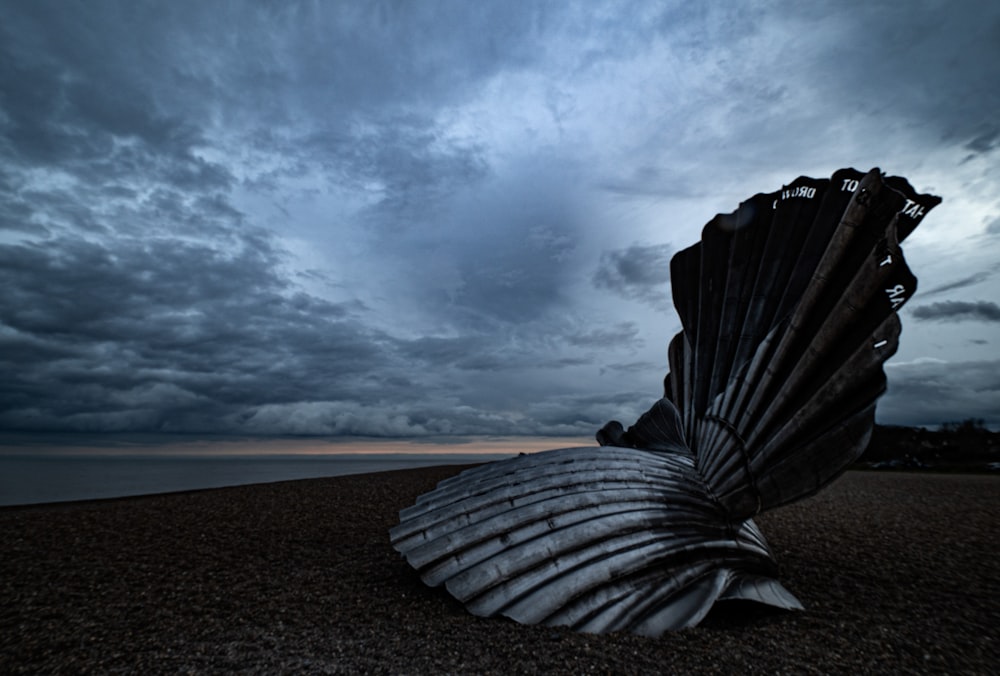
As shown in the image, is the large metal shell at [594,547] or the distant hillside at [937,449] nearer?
the large metal shell at [594,547]

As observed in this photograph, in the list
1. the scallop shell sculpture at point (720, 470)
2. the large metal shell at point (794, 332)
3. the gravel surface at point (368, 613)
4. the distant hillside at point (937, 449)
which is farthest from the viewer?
the distant hillside at point (937, 449)

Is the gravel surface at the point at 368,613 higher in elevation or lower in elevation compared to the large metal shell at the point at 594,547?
lower

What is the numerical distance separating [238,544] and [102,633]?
3.04m

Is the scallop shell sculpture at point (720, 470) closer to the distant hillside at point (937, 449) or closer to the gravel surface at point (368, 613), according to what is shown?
the gravel surface at point (368, 613)

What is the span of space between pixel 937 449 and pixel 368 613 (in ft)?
116

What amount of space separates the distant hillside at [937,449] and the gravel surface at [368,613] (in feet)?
82.2

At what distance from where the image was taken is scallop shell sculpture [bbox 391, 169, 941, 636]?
4.20 metres

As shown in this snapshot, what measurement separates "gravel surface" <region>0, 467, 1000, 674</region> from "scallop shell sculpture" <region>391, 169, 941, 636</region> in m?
0.29

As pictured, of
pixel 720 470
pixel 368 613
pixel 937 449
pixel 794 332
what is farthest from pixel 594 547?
pixel 937 449

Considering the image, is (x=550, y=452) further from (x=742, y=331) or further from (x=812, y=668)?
(x=812, y=668)

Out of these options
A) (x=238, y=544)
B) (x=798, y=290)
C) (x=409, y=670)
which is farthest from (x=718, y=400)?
(x=238, y=544)

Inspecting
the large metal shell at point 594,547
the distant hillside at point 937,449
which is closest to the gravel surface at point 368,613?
the large metal shell at point 594,547

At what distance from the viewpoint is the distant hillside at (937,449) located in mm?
27734

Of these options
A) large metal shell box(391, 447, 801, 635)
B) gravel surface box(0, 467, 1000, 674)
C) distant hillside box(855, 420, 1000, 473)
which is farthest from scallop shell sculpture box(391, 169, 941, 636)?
distant hillside box(855, 420, 1000, 473)
